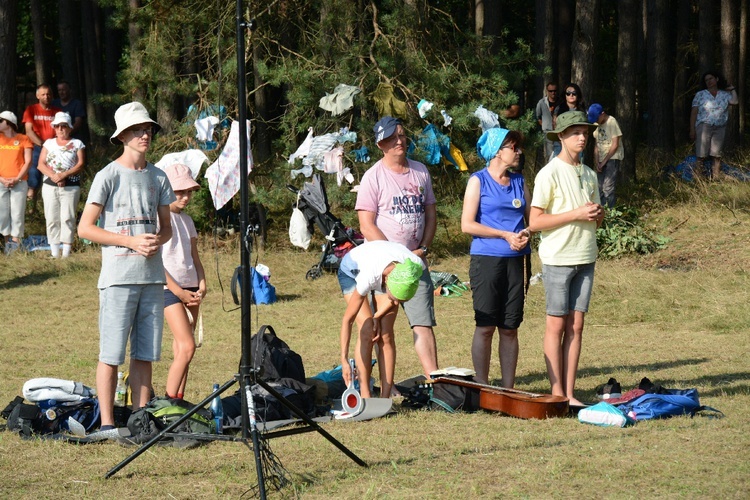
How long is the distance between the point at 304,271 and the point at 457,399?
6.80 metres

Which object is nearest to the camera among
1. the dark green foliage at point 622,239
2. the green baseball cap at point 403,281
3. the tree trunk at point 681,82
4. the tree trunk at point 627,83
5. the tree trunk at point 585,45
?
the green baseball cap at point 403,281

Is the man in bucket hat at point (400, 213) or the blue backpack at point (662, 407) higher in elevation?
the man in bucket hat at point (400, 213)

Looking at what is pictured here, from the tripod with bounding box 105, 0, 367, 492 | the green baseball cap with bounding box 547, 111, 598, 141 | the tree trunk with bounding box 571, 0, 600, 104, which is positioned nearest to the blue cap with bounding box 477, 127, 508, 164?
the green baseball cap with bounding box 547, 111, 598, 141

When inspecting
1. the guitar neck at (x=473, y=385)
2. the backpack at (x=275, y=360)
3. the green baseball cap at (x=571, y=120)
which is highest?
the green baseball cap at (x=571, y=120)

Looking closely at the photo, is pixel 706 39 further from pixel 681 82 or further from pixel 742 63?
pixel 681 82

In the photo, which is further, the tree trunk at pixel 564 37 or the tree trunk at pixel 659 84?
the tree trunk at pixel 564 37

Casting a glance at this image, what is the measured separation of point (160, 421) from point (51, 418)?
2.54 feet

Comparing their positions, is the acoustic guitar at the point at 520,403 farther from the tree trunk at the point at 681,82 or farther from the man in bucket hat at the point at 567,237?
the tree trunk at the point at 681,82

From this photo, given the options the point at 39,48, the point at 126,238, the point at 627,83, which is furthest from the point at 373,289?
the point at 39,48

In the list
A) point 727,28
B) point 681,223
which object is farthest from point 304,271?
point 727,28

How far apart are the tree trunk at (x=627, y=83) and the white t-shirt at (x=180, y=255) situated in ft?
39.2

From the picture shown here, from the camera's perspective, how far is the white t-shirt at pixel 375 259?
20.6ft

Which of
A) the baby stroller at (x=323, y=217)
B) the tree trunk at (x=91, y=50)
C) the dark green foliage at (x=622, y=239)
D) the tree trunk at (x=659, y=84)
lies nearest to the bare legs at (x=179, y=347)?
the baby stroller at (x=323, y=217)

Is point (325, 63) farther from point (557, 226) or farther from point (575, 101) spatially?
point (557, 226)
